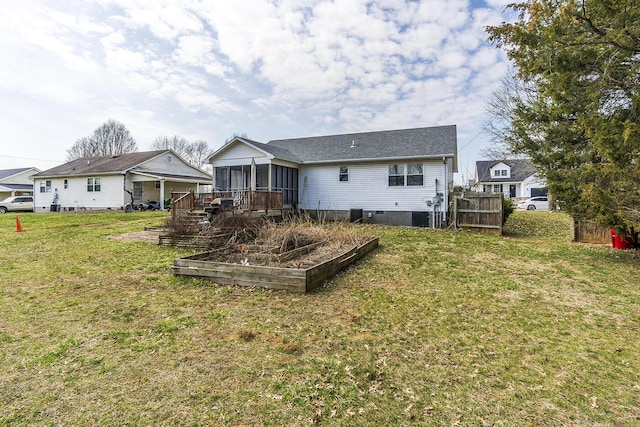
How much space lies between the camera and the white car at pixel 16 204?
26.5 meters

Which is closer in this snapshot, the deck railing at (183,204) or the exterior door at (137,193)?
the deck railing at (183,204)

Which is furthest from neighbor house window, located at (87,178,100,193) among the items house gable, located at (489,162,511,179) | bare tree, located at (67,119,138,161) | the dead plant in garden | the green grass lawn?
house gable, located at (489,162,511,179)

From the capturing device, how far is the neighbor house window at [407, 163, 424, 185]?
573 inches

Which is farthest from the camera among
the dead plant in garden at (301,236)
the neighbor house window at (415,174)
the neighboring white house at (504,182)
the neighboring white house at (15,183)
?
the neighboring white house at (504,182)

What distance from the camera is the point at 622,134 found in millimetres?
5910

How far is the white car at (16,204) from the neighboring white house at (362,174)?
23709 millimetres

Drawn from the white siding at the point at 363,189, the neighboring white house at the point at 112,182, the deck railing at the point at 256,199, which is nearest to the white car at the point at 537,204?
the white siding at the point at 363,189

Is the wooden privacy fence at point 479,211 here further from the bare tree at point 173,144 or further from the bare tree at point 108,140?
the bare tree at point 108,140

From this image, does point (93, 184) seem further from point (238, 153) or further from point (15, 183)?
point (15, 183)

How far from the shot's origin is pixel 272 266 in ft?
20.6

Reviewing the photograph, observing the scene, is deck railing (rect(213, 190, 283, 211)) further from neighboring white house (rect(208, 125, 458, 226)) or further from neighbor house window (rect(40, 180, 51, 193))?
neighbor house window (rect(40, 180, 51, 193))

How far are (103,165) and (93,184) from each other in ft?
7.12

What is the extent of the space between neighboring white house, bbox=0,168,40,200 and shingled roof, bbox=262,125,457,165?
34778 mm

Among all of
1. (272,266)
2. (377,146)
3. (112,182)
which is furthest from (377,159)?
(112,182)
